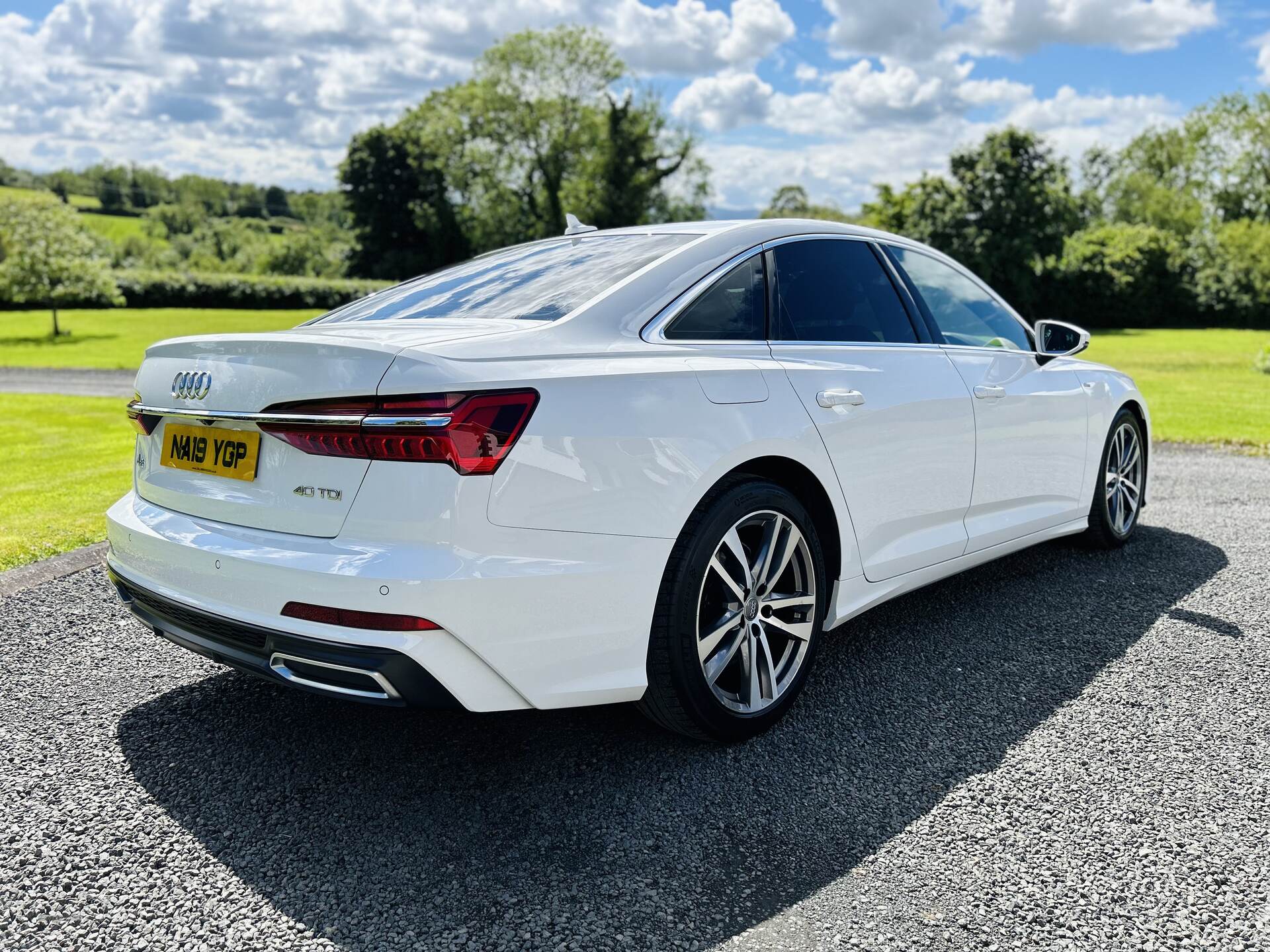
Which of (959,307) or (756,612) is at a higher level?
(959,307)

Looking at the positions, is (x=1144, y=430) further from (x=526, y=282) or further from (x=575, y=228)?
A: (x=526, y=282)

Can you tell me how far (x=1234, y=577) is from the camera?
5070 mm

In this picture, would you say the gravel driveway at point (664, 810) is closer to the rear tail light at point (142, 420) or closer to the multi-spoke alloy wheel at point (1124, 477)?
the rear tail light at point (142, 420)

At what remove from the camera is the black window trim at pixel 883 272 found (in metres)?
3.43

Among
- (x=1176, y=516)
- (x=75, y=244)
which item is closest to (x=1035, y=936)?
(x=1176, y=516)

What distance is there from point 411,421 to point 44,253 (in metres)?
38.3

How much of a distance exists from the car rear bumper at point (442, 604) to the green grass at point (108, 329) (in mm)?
23396

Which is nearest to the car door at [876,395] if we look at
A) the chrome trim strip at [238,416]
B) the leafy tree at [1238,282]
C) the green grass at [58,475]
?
the chrome trim strip at [238,416]

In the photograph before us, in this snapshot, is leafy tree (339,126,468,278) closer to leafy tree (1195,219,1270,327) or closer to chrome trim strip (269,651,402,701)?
leafy tree (1195,219,1270,327)

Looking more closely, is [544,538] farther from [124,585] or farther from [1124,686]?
[1124,686]

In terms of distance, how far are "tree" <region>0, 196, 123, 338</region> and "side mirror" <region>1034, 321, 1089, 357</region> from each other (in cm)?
3503

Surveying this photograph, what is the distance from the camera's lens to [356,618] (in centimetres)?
245

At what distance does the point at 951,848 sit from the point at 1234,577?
3.38 meters

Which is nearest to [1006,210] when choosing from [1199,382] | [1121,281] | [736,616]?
[1121,281]
